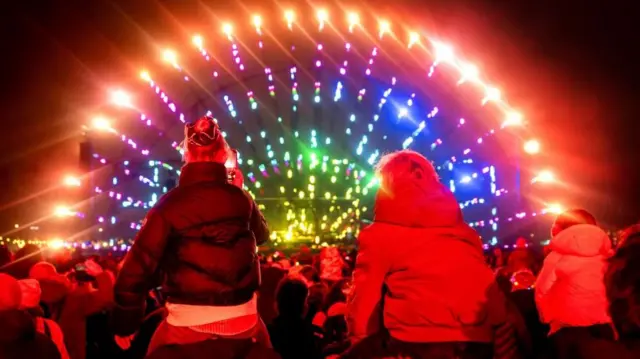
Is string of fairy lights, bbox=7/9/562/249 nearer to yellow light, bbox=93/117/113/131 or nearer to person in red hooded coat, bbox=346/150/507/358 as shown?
yellow light, bbox=93/117/113/131

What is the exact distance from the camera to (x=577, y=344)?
499 cm

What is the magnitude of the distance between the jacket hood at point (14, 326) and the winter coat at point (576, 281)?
3546 mm

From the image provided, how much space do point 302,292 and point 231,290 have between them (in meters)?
2.50

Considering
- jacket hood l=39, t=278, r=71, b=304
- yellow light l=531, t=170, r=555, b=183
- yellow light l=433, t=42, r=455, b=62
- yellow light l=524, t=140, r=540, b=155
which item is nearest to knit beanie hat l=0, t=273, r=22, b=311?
jacket hood l=39, t=278, r=71, b=304

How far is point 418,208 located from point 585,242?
2420 mm

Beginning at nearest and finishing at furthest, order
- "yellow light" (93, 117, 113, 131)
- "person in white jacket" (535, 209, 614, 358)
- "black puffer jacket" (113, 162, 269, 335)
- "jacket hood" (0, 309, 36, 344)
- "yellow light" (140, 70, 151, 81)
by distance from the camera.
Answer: "black puffer jacket" (113, 162, 269, 335)
"jacket hood" (0, 309, 36, 344)
"person in white jacket" (535, 209, 614, 358)
"yellow light" (93, 117, 113, 131)
"yellow light" (140, 70, 151, 81)

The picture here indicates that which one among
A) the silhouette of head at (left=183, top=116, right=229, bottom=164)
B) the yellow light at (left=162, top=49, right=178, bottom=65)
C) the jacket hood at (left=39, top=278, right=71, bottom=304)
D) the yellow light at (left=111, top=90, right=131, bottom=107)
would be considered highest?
the yellow light at (left=162, top=49, right=178, bottom=65)

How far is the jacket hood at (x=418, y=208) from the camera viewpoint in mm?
3334

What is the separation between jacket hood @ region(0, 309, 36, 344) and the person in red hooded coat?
1.79 meters

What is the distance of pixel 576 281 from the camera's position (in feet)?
17.1

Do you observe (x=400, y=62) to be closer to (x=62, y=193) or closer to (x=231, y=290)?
(x=62, y=193)

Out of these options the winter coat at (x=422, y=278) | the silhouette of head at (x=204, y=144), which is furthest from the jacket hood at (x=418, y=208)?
the silhouette of head at (x=204, y=144)

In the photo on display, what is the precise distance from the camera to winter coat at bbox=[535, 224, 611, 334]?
5.16 m

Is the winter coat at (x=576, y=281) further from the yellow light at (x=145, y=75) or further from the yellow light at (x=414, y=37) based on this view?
the yellow light at (x=145, y=75)
